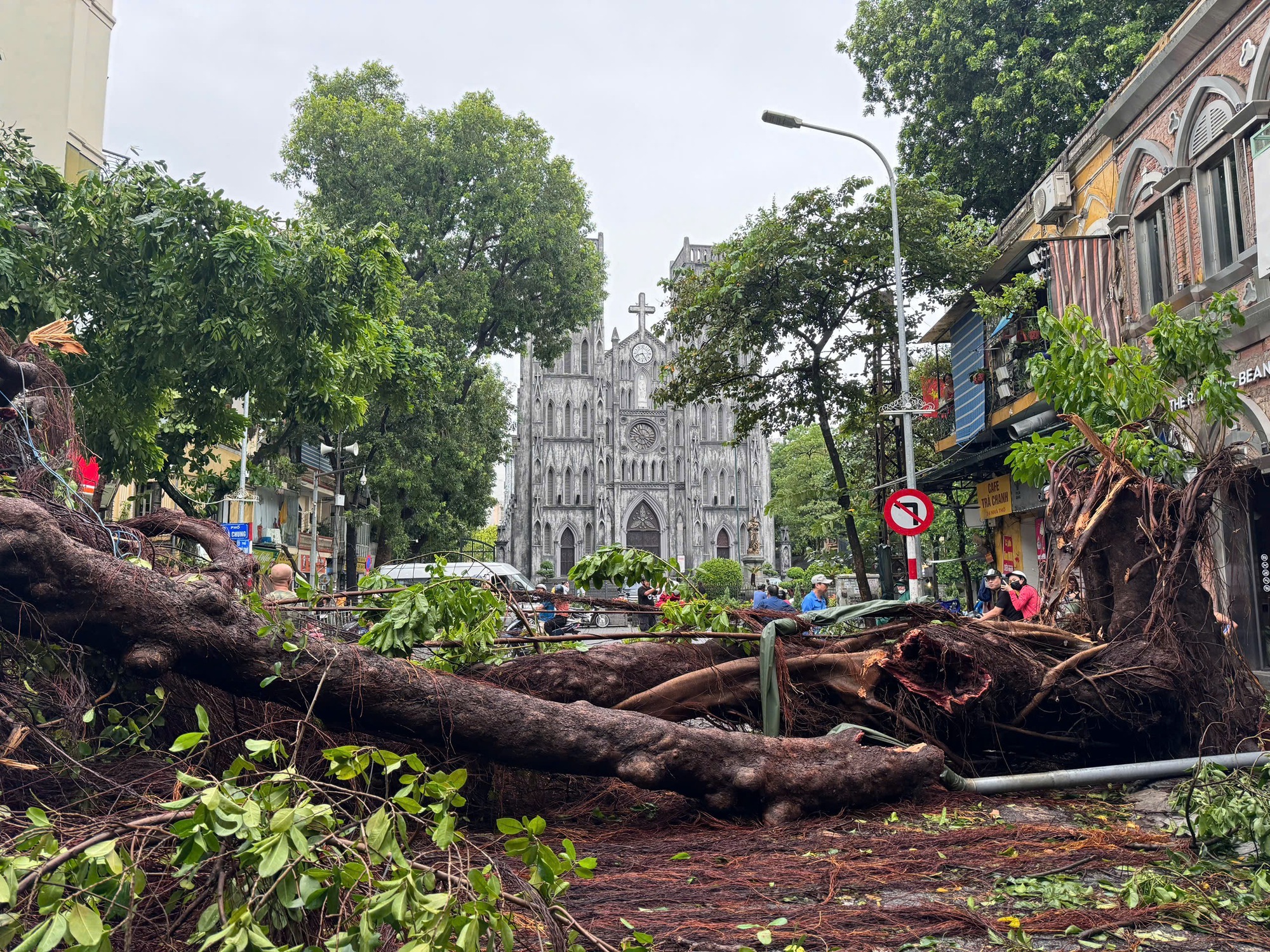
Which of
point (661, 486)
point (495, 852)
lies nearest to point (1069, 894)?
point (495, 852)

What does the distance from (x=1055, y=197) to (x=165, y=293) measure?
1413 cm

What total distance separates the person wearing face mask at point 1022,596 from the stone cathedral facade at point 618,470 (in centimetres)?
5877

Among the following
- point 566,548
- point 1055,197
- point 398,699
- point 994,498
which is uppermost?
point 1055,197

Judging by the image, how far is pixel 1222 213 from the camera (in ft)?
38.4

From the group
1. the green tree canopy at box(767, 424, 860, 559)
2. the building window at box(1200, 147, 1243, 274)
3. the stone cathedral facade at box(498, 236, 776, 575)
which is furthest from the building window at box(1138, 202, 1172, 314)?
the stone cathedral facade at box(498, 236, 776, 575)

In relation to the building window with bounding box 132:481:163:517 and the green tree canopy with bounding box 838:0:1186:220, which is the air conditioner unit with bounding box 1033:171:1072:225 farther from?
the building window with bounding box 132:481:163:517

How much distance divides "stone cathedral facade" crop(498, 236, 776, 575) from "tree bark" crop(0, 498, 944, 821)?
212 feet

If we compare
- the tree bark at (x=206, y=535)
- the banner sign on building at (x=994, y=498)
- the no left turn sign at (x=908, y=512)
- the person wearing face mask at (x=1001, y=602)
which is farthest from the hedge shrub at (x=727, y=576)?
the tree bark at (x=206, y=535)

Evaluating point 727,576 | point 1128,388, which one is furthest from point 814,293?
point 727,576

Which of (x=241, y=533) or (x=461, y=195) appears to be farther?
(x=461, y=195)

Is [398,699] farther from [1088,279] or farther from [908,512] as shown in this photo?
[1088,279]

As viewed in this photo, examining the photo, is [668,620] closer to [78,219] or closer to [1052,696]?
[1052,696]

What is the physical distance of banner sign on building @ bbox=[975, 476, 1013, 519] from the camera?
19.8 meters

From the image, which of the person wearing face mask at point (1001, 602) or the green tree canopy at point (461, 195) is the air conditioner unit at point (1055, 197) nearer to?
the person wearing face mask at point (1001, 602)
